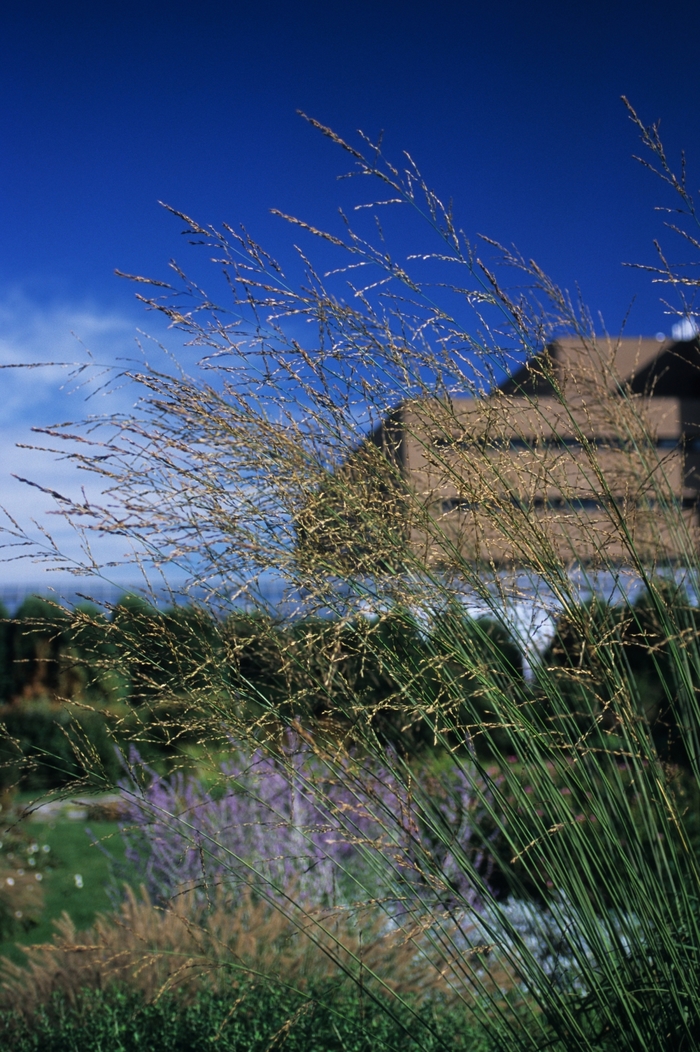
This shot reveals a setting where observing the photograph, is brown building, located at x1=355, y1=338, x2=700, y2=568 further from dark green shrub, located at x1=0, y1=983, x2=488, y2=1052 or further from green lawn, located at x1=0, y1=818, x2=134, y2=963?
green lawn, located at x1=0, y1=818, x2=134, y2=963

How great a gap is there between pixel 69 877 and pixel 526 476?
17.9 feet

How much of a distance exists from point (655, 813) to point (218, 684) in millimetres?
984

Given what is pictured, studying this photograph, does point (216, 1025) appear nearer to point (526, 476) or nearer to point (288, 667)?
point (288, 667)

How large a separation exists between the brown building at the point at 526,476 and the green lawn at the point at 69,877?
3.19m

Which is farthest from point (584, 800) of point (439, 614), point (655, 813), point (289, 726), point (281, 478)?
point (281, 478)

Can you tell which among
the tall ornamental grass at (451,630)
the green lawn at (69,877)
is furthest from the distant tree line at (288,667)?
the green lawn at (69,877)

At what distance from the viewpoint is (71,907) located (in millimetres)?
5344

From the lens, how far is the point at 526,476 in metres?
1.97

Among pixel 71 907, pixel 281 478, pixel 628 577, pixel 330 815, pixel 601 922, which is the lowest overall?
pixel 71 907

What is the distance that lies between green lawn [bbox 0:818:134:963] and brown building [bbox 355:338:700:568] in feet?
10.5

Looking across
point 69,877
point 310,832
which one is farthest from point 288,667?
point 69,877

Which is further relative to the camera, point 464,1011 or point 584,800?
point 464,1011

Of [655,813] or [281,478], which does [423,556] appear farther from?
[655,813]

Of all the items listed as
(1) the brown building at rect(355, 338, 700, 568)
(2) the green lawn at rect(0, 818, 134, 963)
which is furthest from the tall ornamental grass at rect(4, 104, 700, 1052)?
(2) the green lawn at rect(0, 818, 134, 963)
